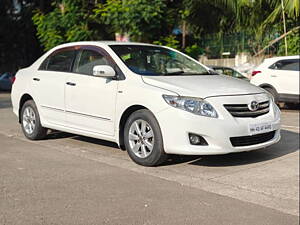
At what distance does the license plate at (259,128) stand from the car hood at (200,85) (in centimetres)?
43

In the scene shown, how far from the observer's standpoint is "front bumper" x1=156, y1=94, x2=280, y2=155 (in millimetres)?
5098

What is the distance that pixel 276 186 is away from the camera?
4.86 metres

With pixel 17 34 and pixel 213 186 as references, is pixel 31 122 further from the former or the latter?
pixel 17 34

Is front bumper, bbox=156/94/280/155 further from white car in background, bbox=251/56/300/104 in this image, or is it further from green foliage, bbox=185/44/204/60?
green foliage, bbox=185/44/204/60

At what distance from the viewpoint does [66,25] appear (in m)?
15.8

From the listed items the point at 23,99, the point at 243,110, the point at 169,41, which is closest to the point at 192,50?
the point at 169,41

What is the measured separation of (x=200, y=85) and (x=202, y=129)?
633 millimetres

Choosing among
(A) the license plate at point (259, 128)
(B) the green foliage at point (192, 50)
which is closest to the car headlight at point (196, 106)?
(A) the license plate at point (259, 128)

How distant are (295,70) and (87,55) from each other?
7.86 metres

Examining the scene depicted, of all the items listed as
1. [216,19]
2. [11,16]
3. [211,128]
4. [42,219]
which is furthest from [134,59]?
[11,16]

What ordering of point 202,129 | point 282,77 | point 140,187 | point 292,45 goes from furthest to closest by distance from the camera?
1. point 292,45
2. point 282,77
3. point 202,129
4. point 140,187

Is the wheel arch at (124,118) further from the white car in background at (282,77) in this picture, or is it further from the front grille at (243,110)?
the white car in background at (282,77)

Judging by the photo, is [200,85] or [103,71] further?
[103,71]

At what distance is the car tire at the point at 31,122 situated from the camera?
706cm
